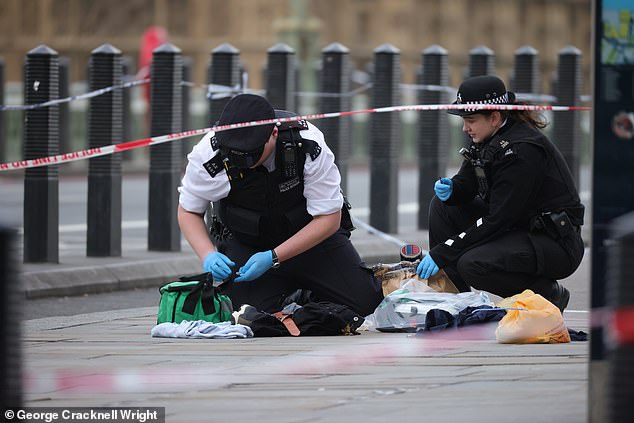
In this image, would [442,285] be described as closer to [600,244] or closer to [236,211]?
[236,211]

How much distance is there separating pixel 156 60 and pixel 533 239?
14.8 ft

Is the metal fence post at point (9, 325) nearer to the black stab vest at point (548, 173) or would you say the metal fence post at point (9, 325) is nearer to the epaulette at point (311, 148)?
the epaulette at point (311, 148)

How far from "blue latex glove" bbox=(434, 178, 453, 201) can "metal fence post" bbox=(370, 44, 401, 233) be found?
16.7 feet

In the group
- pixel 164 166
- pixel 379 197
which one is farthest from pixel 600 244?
pixel 379 197

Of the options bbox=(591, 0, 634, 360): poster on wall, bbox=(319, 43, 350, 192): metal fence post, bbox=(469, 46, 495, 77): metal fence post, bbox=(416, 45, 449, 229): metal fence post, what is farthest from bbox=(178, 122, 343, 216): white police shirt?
bbox=(469, 46, 495, 77): metal fence post

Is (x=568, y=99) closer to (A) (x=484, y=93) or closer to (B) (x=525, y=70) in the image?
(B) (x=525, y=70)

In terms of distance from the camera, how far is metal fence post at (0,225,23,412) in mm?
3859

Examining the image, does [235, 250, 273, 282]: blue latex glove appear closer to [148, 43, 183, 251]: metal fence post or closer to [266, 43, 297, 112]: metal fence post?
[148, 43, 183, 251]: metal fence post

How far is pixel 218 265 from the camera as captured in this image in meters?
7.38

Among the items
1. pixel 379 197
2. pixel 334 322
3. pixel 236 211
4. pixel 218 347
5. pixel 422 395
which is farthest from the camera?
pixel 379 197

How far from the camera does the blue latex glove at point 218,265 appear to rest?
7.37 m

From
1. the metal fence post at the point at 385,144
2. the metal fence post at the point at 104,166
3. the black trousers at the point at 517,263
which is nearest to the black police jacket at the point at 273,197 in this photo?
the black trousers at the point at 517,263

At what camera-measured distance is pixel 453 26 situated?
55938 mm

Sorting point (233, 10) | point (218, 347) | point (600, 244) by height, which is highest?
point (233, 10)
